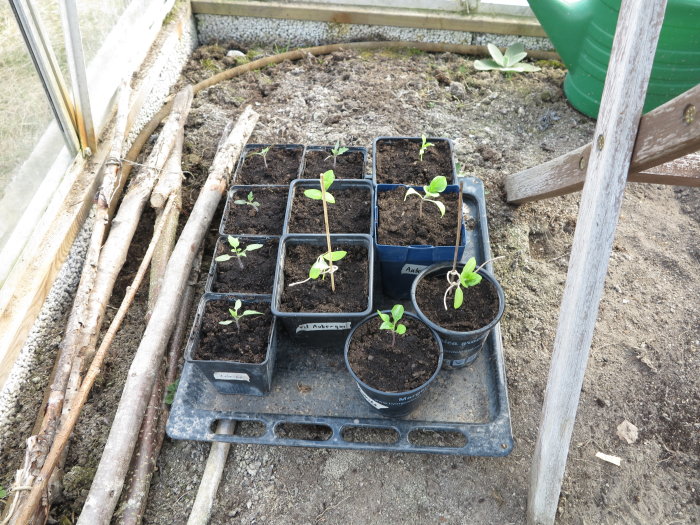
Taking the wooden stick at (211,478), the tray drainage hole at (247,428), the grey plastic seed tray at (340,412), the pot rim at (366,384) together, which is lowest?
the wooden stick at (211,478)

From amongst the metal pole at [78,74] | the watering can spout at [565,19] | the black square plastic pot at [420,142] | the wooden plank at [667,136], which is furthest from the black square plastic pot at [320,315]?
the watering can spout at [565,19]

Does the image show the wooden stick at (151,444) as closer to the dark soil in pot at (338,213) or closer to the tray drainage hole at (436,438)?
the dark soil in pot at (338,213)

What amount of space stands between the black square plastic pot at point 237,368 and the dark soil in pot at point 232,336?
2cm

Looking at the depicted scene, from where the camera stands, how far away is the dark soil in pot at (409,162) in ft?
7.07

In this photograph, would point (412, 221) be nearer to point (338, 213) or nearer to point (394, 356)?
point (338, 213)

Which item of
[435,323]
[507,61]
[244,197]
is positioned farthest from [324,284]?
[507,61]

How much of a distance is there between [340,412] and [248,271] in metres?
0.64

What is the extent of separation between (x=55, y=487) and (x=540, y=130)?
9.03 feet

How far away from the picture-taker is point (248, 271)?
195 cm

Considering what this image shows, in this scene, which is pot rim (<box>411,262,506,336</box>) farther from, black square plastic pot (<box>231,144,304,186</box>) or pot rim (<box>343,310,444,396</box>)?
black square plastic pot (<box>231,144,304,186</box>)

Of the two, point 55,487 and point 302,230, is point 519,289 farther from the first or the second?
point 55,487

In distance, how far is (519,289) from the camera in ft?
7.02

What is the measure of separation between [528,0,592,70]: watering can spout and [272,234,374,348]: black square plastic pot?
1.64 m

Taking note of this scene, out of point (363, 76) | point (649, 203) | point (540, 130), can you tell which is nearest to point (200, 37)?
point (363, 76)
